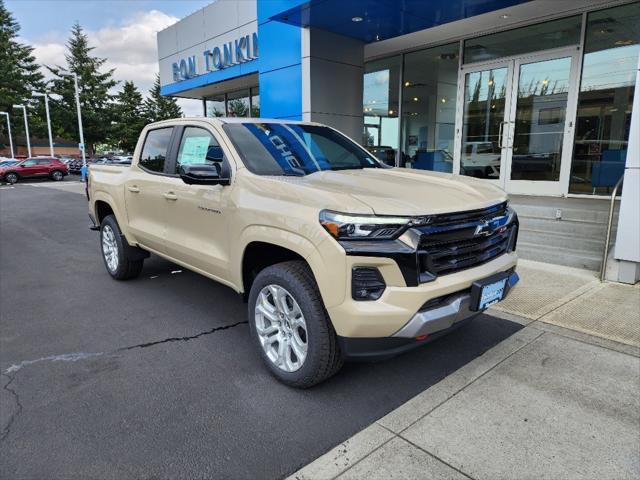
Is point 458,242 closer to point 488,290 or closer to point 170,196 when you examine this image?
point 488,290

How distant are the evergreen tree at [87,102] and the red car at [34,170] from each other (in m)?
29.4

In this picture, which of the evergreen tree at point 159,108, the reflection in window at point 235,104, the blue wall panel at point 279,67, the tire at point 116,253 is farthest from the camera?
the evergreen tree at point 159,108

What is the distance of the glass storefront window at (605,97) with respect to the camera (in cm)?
820

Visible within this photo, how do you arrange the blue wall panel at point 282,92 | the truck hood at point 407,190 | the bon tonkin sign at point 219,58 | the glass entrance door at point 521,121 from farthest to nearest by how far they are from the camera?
the bon tonkin sign at point 219,58, the blue wall panel at point 282,92, the glass entrance door at point 521,121, the truck hood at point 407,190

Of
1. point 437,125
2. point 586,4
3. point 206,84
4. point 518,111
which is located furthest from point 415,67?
point 206,84

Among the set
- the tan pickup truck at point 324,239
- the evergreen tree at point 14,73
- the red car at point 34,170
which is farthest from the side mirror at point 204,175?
the evergreen tree at point 14,73

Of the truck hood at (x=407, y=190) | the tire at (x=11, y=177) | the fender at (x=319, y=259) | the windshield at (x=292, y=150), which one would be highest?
the windshield at (x=292, y=150)

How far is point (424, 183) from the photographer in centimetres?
339

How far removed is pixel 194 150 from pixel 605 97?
8.07m

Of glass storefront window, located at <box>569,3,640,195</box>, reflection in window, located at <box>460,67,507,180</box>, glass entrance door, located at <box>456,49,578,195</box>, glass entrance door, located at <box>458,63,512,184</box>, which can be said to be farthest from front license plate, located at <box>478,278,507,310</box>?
reflection in window, located at <box>460,67,507,180</box>

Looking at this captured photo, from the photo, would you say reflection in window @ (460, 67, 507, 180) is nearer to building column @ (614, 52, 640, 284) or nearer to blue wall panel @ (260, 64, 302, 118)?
blue wall panel @ (260, 64, 302, 118)

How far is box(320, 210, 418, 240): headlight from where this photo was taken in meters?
2.60

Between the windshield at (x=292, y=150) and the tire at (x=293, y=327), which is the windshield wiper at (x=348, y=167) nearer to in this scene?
the windshield at (x=292, y=150)

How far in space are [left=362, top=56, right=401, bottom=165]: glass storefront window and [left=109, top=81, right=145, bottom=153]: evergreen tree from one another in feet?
173
